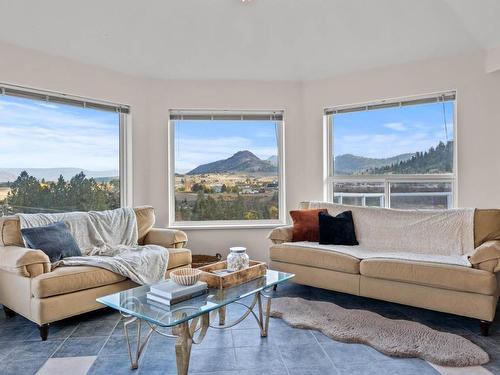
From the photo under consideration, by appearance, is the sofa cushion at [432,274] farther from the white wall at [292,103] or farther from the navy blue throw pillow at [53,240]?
the navy blue throw pillow at [53,240]

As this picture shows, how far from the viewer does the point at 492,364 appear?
6.87 feet

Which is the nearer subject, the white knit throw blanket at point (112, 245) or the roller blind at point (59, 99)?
the white knit throw blanket at point (112, 245)

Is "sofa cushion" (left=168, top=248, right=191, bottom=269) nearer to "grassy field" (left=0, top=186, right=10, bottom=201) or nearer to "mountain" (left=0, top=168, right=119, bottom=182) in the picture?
"mountain" (left=0, top=168, right=119, bottom=182)

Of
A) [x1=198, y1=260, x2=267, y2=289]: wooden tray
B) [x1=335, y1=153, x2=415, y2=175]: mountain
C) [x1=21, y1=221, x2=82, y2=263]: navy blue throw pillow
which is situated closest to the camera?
[x1=198, y1=260, x2=267, y2=289]: wooden tray

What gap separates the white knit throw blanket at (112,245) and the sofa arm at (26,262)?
17 centimetres

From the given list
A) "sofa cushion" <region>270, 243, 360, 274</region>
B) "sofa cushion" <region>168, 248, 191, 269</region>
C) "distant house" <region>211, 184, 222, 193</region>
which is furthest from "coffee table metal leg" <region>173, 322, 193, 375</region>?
"distant house" <region>211, 184, 222, 193</region>

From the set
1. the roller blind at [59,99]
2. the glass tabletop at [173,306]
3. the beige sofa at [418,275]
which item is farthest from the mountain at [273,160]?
the glass tabletop at [173,306]

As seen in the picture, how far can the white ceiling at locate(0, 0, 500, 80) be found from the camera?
3.18 m

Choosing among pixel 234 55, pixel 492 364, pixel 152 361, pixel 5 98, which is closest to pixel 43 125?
pixel 5 98

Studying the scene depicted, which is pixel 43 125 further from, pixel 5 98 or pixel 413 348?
pixel 413 348

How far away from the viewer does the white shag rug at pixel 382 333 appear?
7.14 feet

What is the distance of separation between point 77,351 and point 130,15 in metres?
2.90

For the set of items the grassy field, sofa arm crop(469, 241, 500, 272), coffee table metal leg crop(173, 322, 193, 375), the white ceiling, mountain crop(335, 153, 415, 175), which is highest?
the white ceiling

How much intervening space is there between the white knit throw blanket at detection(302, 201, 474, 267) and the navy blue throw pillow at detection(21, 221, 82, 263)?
6.70ft
